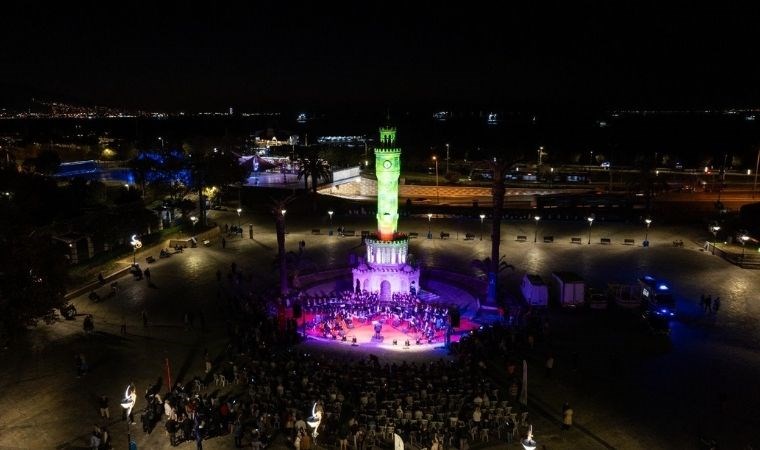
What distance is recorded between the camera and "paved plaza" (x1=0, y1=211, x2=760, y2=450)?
64.2 ft

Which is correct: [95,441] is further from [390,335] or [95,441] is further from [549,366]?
[549,366]

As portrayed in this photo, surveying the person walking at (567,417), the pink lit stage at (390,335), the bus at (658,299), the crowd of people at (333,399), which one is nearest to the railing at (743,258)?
the bus at (658,299)

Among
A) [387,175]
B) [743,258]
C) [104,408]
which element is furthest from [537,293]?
[104,408]

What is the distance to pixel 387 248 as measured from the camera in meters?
34.0

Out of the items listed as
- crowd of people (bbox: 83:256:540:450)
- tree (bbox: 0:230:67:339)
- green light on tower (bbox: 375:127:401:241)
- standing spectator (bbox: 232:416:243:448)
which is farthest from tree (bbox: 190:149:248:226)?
standing spectator (bbox: 232:416:243:448)

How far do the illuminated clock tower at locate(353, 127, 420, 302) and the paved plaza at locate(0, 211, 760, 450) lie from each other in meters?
6.69

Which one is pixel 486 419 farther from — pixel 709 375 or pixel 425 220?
pixel 425 220

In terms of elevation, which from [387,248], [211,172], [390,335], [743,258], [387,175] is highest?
[387,175]

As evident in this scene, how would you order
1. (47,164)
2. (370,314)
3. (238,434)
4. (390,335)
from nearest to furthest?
(238,434) → (390,335) → (370,314) → (47,164)

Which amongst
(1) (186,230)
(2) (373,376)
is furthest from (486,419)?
(1) (186,230)

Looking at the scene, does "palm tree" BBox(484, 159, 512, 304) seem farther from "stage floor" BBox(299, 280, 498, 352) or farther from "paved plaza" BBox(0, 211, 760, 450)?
"paved plaza" BBox(0, 211, 760, 450)

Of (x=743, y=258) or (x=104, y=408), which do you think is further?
(x=743, y=258)

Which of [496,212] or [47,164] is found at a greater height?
[47,164]

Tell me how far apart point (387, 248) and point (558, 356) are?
12021 millimetres
